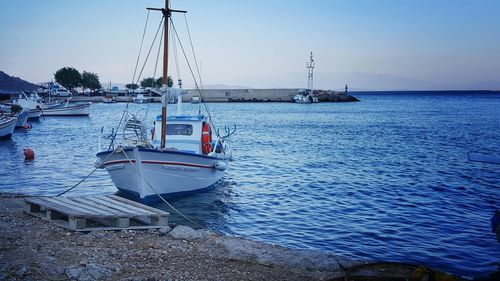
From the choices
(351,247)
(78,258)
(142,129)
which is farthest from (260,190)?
(78,258)

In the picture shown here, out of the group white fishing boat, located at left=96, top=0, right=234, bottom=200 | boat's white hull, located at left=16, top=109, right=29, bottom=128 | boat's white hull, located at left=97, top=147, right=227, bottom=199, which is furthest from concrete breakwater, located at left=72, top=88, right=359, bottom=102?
boat's white hull, located at left=97, top=147, right=227, bottom=199

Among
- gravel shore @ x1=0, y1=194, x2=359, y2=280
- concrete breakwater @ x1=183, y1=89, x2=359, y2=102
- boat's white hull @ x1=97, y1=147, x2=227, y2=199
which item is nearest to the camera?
gravel shore @ x1=0, y1=194, x2=359, y2=280

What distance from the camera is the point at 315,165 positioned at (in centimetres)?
2345

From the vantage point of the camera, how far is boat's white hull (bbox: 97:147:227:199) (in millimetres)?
13055

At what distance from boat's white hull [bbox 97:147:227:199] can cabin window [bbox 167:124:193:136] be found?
78.3 inches

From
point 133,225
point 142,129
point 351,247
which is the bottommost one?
point 351,247

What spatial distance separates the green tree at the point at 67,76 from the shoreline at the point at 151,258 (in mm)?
147559

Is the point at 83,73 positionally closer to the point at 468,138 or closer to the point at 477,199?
the point at 468,138

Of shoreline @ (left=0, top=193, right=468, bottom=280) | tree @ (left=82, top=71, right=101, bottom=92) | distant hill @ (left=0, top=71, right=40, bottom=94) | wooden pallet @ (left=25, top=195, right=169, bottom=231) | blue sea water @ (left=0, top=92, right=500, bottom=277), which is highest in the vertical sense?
tree @ (left=82, top=71, right=101, bottom=92)

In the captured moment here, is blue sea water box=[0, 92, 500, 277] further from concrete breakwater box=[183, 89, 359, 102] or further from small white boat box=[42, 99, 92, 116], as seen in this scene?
concrete breakwater box=[183, 89, 359, 102]

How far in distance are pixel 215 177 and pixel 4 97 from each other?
260ft

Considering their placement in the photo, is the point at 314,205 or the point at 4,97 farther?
the point at 4,97

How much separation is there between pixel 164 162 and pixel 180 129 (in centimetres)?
322

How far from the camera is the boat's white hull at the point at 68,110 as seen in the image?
63.0 meters
